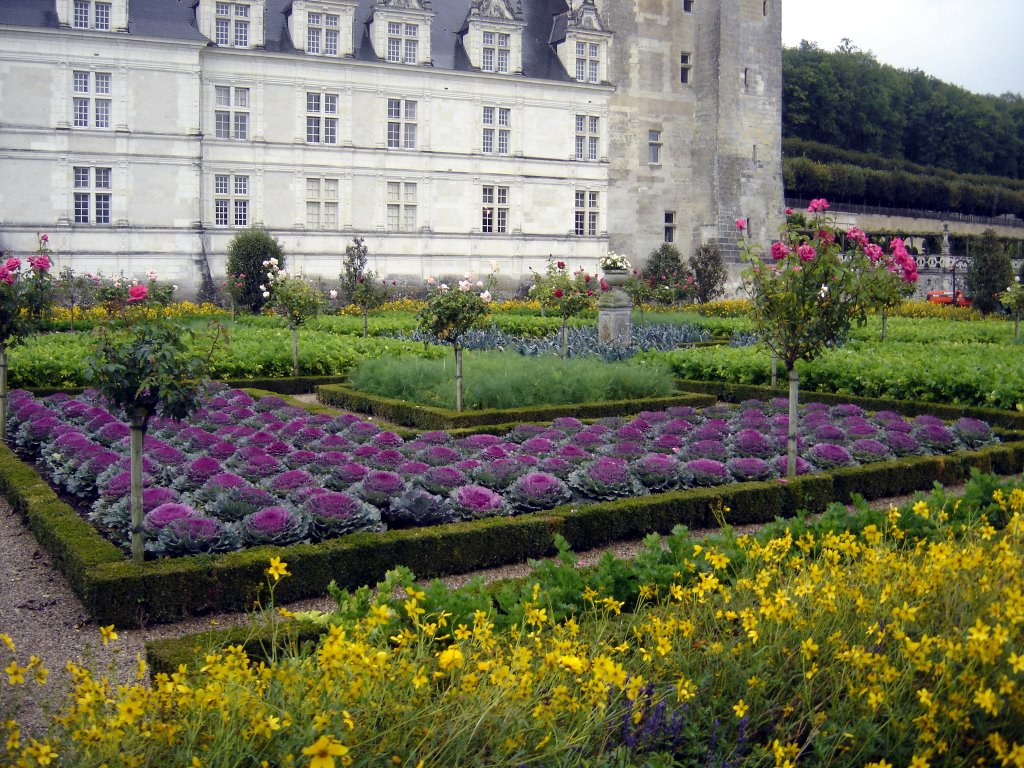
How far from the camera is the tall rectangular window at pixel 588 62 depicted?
33594 millimetres

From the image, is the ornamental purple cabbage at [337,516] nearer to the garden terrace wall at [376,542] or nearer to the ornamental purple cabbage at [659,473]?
the garden terrace wall at [376,542]

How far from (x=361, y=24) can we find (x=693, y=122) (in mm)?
12153

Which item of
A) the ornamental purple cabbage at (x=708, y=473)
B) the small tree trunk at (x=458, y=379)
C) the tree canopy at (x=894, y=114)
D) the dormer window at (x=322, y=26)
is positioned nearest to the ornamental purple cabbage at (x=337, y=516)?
the ornamental purple cabbage at (x=708, y=473)

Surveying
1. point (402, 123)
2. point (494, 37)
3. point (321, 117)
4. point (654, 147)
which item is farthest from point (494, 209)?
point (654, 147)

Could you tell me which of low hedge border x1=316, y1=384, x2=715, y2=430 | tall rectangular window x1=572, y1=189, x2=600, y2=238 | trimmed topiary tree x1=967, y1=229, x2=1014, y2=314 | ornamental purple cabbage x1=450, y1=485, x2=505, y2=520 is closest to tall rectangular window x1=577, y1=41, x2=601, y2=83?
tall rectangular window x1=572, y1=189, x2=600, y2=238

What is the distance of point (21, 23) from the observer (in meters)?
25.8

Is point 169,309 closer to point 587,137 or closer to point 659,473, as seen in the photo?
point 659,473

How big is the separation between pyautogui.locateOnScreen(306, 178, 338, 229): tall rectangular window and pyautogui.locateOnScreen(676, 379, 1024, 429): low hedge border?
58.1 feet

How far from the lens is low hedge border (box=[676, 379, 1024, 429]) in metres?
11.1

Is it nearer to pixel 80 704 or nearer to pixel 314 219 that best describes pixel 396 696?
pixel 80 704

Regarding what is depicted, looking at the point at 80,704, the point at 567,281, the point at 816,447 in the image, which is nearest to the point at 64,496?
the point at 80,704

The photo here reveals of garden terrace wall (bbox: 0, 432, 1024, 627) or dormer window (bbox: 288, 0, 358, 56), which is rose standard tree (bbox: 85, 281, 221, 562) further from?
dormer window (bbox: 288, 0, 358, 56)

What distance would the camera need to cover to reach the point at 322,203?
3003 cm

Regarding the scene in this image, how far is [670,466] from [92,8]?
79.4 ft
